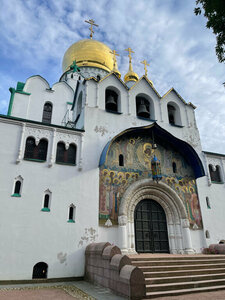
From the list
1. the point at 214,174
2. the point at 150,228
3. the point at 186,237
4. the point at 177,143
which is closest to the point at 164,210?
the point at 150,228

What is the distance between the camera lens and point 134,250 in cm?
1048

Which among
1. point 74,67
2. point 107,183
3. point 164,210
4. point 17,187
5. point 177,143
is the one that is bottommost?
point 164,210

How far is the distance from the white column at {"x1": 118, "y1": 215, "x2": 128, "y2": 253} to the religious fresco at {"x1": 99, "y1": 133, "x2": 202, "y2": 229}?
0.27m

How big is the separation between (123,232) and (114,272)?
11.7ft

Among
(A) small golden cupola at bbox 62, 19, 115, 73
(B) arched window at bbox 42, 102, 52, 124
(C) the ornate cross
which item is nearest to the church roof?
(B) arched window at bbox 42, 102, 52, 124

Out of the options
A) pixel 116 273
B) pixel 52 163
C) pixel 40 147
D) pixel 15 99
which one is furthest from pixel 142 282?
pixel 15 99

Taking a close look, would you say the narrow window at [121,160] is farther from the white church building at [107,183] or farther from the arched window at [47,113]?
the arched window at [47,113]

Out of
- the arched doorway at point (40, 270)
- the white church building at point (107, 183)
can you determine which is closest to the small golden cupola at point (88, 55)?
the white church building at point (107, 183)

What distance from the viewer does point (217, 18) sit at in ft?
20.3

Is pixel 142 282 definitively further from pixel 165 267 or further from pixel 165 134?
pixel 165 134

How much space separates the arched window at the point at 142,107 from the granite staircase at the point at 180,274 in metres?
8.24

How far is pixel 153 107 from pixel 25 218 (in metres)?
9.48

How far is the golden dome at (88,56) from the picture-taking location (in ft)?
86.5

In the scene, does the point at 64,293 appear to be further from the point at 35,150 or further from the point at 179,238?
the point at 179,238
